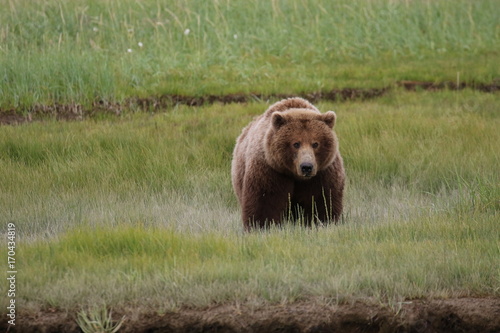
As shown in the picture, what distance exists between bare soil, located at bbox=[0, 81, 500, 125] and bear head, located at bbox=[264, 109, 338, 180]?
483cm

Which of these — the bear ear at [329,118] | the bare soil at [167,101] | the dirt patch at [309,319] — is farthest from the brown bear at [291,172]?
the bare soil at [167,101]

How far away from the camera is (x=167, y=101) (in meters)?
11.6

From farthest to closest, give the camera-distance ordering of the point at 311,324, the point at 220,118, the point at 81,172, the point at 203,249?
the point at 220,118
the point at 81,172
the point at 203,249
the point at 311,324

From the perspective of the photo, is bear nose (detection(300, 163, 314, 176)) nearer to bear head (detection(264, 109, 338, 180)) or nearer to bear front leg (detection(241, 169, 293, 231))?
bear head (detection(264, 109, 338, 180))

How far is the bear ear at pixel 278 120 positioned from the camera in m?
6.37

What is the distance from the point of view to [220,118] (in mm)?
10297

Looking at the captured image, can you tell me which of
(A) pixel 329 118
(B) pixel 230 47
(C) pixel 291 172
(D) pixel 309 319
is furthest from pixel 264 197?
(B) pixel 230 47

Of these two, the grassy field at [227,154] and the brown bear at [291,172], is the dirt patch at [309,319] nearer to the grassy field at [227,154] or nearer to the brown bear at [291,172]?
the grassy field at [227,154]

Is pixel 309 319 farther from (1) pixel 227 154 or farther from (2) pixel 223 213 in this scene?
(1) pixel 227 154

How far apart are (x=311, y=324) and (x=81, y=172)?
4.32m

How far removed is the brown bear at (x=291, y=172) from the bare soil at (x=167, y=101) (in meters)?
4.54

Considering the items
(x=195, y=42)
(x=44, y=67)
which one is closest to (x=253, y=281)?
(x=44, y=67)

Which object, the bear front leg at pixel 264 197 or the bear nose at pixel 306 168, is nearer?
the bear nose at pixel 306 168

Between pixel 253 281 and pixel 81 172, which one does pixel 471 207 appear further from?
pixel 81 172
